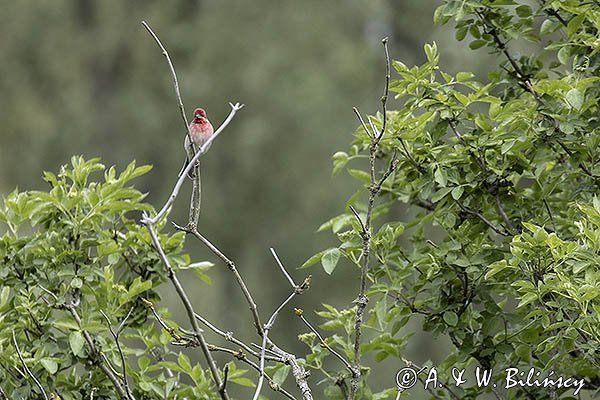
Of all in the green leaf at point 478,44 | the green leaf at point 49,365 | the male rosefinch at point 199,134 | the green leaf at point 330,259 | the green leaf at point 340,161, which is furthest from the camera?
the green leaf at point 478,44

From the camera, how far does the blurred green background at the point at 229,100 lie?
1611 cm

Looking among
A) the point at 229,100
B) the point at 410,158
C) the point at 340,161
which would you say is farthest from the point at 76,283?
the point at 229,100

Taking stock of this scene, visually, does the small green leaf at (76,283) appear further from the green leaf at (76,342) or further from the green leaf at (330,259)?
the green leaf at (330,259)

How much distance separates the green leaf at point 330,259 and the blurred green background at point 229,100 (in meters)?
11.4

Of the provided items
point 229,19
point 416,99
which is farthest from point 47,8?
point 416,99

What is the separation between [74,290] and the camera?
13.1ft

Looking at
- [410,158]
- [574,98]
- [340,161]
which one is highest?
[574,98]

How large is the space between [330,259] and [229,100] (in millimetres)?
12973

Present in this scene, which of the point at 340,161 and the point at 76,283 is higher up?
the point at 340,161

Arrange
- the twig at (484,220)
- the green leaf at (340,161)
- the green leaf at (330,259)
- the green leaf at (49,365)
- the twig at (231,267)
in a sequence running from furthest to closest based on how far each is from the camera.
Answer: the green leaf at (340,161) < the twig at (484,220) < the green leaf at (49,365) < the green leaf at (330,259) < the twig at (231,267)

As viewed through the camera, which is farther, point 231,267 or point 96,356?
point 96,356

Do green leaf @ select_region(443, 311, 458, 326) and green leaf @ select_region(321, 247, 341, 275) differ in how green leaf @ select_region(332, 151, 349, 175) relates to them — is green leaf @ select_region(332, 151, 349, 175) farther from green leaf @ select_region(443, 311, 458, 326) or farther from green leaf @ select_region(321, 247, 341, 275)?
green leaf @ select_region(443, 311, 458, 326)

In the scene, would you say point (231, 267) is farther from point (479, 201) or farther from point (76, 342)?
point (479, 201)

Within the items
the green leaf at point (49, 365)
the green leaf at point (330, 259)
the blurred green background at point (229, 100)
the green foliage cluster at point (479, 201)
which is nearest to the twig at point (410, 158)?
the green foliage cluster at point (479, 201)
